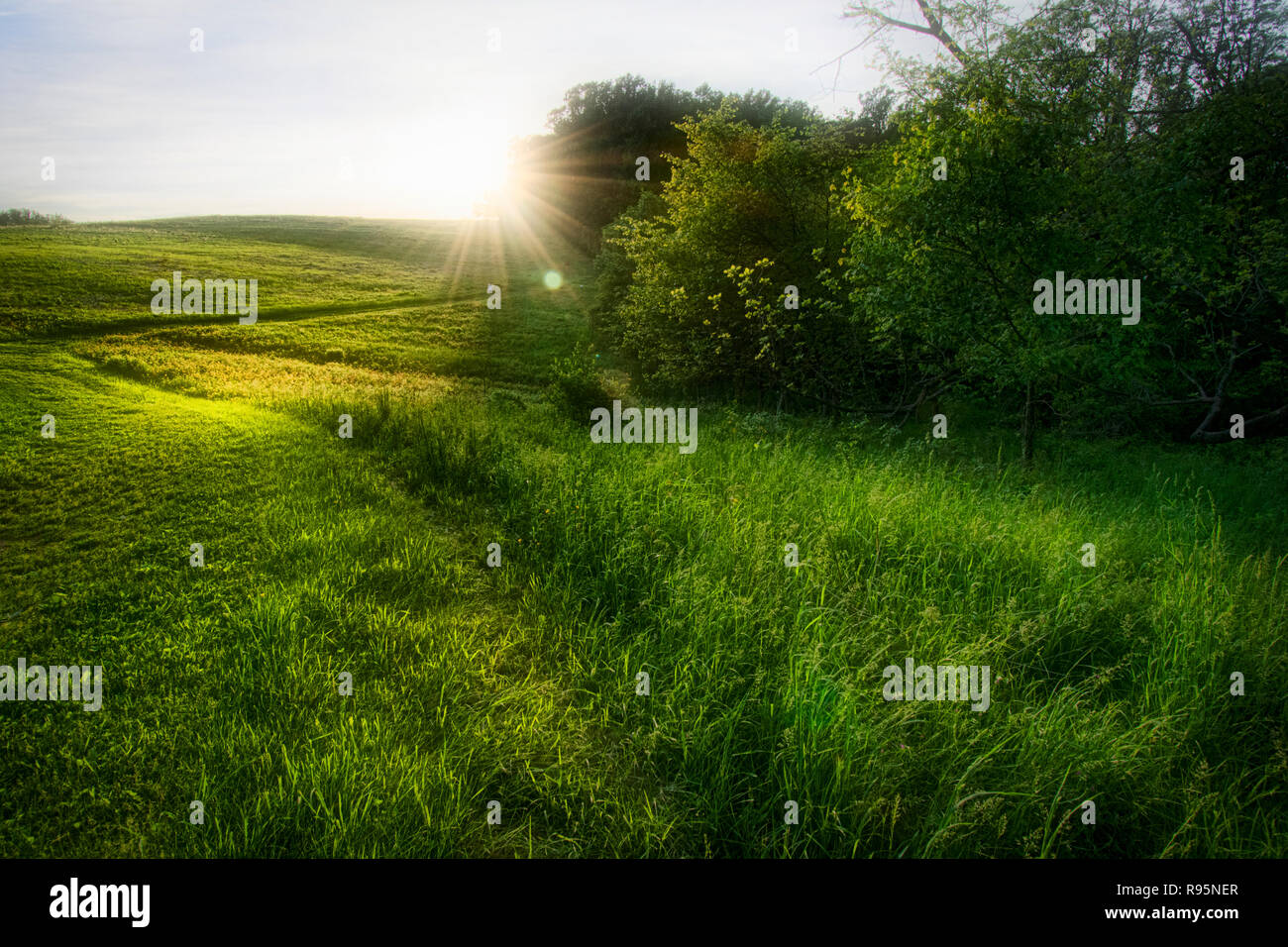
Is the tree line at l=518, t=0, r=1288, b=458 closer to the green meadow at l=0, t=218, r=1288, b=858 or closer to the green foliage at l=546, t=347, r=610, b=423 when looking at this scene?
the green meadow at l=0, t=218, r=1288, b=858

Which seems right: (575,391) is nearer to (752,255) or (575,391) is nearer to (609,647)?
(752,255)

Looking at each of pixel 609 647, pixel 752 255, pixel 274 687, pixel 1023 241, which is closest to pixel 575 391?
pixel 752 255

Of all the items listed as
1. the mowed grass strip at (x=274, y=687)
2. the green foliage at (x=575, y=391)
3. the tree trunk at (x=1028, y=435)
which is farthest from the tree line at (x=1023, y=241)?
the mowed grass strip at (x=274, y=687)

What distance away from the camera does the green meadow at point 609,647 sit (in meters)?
3.37

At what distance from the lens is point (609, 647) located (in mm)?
5102

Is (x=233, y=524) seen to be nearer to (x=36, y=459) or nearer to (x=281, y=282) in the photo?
(x=36, y=459)

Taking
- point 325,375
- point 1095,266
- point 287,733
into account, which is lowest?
point 287,733

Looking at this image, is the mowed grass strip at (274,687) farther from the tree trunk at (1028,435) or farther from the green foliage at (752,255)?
the green foliage at (752,255)

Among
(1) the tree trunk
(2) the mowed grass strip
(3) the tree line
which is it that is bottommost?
(2) the mowed grass strip

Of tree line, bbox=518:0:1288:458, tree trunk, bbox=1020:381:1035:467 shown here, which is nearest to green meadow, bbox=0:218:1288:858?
tree trunk, bbox=1020:381:1035:467

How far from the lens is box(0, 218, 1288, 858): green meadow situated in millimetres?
3367

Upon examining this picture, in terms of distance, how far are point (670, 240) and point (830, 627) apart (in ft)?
58.9

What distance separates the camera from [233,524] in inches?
281
